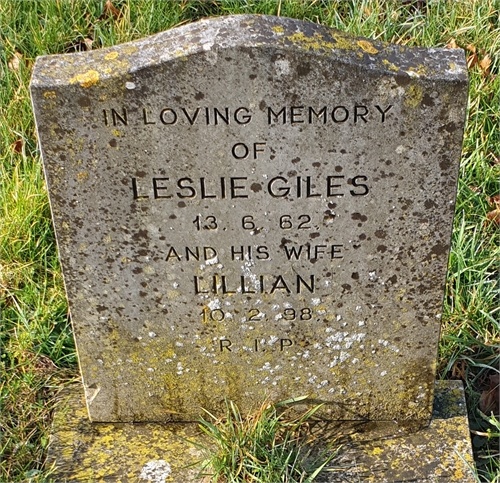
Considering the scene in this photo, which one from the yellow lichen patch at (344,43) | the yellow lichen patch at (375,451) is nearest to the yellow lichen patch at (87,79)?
the yellow lichen patch at (344,43)

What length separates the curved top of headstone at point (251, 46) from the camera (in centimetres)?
200

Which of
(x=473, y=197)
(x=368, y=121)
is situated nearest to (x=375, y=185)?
(x=368, y=121)

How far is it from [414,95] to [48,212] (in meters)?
2.09

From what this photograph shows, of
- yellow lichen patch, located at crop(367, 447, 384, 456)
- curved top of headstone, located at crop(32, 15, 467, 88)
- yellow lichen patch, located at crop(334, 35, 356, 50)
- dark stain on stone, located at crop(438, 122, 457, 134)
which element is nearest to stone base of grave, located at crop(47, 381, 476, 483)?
yellow lichen patch, located at crop(367, 447, 384, 456)

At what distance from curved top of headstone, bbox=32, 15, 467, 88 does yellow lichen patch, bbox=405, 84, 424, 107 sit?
0.04m

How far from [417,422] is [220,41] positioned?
61.2 inches

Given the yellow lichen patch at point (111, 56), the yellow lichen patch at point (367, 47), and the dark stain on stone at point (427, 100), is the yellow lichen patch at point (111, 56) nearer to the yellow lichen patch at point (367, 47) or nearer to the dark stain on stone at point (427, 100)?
the yellow lichen patch at point (367, 47)

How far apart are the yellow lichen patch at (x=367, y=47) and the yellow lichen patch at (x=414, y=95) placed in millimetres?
149

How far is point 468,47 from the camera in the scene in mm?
4113

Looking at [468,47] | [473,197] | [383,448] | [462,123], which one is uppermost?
[462,123]

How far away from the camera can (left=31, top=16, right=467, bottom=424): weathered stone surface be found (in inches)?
80.5

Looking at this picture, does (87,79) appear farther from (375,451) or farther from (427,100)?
(375,451)

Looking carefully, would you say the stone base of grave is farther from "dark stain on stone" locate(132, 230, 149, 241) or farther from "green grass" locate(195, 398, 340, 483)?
"dark stain on stone" locate(132, 230, 149, 241)

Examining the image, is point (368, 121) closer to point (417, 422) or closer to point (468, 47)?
point (417, 422)
